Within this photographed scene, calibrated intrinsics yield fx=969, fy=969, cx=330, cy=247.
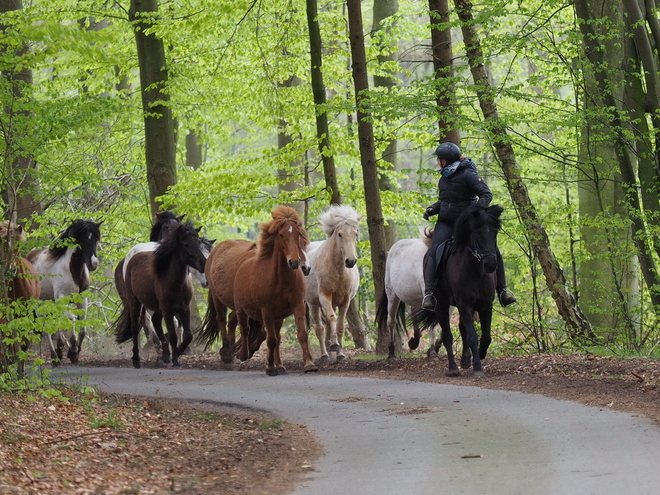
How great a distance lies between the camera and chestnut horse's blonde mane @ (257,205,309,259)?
1411 centimetres

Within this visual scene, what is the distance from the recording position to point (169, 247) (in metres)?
16.9

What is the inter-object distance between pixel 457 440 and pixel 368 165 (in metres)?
10.7

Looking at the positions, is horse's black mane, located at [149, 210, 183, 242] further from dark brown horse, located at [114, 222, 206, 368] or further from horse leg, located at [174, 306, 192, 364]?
horse leg, located at [174, 306, 192, 364]

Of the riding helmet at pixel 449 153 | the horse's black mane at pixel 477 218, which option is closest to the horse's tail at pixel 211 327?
the riding helmet at pixel 449 153

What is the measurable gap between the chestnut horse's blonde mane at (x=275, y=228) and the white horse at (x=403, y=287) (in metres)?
2.28

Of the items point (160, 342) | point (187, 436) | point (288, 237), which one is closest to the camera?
point (187, 436)

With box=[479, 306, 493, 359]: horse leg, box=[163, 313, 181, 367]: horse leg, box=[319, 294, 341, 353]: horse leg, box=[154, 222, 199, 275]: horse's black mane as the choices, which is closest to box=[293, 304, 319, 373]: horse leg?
box=[319, 294, 341, 353]: horse leg

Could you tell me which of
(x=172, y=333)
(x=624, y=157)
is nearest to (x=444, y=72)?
(x=624, y=157)

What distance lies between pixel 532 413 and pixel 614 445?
1.85 meters

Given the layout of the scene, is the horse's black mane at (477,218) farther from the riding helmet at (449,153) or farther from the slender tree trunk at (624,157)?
the slender tree trunk at (624,157)

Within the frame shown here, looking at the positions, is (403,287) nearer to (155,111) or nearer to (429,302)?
(429,302)

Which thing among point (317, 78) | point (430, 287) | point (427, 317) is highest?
point (317, 78)

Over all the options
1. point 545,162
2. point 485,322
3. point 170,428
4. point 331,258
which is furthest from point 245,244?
point 545,162

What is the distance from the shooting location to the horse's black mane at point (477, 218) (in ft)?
39.2
